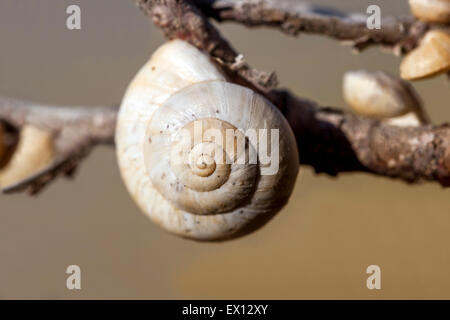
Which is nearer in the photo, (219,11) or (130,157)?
(130,157)

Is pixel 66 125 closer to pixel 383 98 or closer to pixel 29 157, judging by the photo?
pixel 29 157

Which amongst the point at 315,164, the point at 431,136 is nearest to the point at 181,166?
the point at 315,164

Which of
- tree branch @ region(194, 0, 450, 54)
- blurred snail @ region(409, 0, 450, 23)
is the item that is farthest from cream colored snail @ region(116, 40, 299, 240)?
blurred snail @ region(409, 0, 450, 23)

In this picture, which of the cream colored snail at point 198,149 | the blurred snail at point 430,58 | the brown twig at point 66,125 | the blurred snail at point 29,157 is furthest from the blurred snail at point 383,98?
the blurred snail at point 29,157

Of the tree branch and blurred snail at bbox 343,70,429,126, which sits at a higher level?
the tree branch

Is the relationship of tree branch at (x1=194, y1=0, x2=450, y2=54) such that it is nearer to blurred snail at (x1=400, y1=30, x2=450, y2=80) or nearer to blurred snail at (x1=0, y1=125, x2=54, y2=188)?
blurred snail at (x1=400, y1=30, x2=450, y2=80)

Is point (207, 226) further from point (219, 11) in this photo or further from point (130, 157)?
point (219, 11)

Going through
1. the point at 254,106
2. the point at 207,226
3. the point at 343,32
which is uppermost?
the point at 343,32
